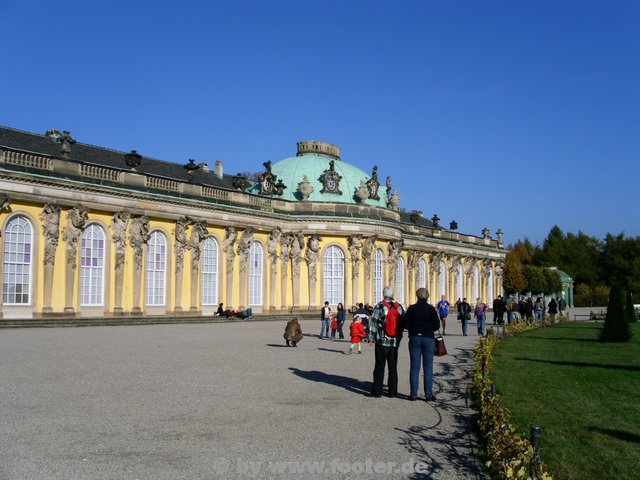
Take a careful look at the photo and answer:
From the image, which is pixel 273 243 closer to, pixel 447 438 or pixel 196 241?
pixel 196 241

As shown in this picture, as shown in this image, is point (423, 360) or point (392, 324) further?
point (392, 324)

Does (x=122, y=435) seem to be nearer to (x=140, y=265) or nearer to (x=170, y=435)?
(x=170, y=435)

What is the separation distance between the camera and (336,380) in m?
14.9

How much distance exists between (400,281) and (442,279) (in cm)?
1081

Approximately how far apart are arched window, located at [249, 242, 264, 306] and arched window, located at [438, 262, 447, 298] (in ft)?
81.1

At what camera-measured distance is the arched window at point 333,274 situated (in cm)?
5062

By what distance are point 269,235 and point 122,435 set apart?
128 feet

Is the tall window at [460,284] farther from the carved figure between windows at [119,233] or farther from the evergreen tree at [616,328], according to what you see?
the evergreen tree at [616,328]

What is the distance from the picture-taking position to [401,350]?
2214 centimetres

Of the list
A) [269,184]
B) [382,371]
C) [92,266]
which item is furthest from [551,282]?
[382,371]

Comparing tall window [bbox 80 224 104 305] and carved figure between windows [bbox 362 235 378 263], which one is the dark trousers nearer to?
tall window [bbox 80 224 104 305]

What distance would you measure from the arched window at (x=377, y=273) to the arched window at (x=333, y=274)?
113 inches

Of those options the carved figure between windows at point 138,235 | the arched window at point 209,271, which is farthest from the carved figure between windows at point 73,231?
the arched window at point 209,271

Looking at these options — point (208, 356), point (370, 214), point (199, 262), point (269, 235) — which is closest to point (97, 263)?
point (199, 262)
